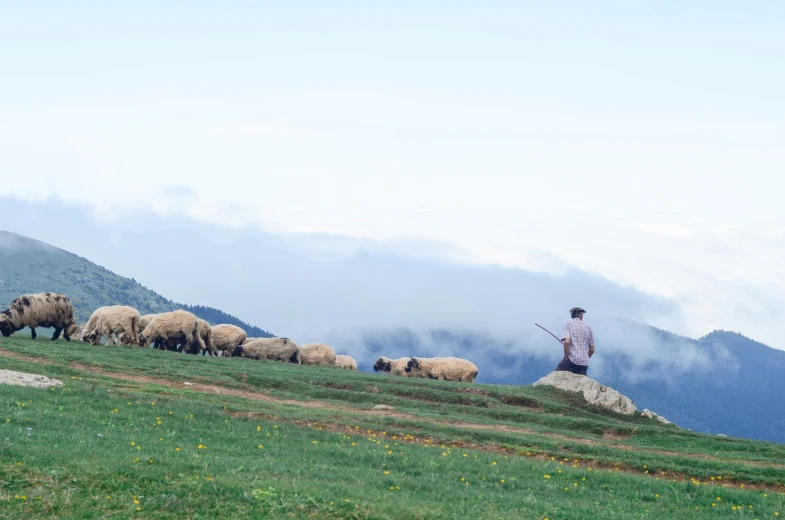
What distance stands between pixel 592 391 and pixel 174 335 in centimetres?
2310

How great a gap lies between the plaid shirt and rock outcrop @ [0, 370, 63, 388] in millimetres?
20269

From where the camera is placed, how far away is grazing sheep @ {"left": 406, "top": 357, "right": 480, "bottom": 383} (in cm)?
5250

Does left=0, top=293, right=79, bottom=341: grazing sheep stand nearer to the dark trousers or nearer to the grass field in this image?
the grass field

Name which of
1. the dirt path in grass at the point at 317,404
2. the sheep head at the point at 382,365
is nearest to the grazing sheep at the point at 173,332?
the dirt path in grass at the point at 317,404

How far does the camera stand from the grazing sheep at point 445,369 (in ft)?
172

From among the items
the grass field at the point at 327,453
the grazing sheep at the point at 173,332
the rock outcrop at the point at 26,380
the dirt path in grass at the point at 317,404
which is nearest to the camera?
the grass field at the point at 327,453

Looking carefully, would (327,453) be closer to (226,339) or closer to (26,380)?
(26,380)

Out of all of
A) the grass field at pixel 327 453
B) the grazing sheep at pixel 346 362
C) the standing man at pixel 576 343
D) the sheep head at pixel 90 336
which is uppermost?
the standing man at pixel 576 343

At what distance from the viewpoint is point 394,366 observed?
56531mm

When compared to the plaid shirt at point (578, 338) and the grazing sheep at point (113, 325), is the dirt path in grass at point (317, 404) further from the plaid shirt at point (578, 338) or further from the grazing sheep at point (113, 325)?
the grazing sheep at point (113, 325)

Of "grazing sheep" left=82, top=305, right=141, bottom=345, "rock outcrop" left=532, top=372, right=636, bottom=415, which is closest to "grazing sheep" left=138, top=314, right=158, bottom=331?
"grazing sheep" left=82, top=305, right=141, bottom=345

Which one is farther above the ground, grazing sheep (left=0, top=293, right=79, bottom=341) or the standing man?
the standing man

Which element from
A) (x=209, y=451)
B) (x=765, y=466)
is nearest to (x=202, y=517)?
(x=209, y=451)

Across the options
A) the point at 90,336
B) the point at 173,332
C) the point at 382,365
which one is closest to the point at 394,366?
the point at 382,365
